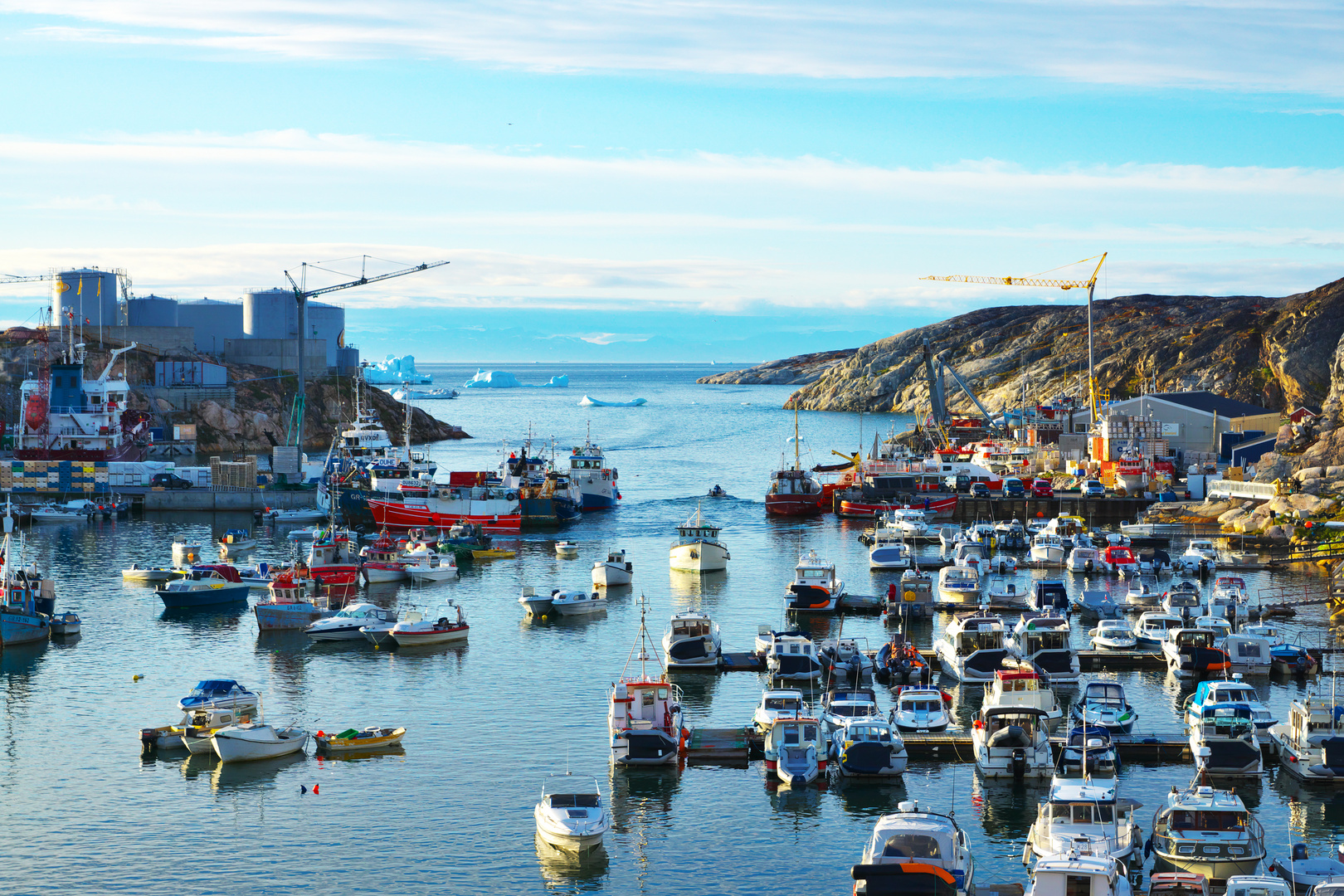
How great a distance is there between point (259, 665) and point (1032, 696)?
2925 cm

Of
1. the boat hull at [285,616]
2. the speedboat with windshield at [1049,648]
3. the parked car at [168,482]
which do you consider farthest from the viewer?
the parked car at [168,482]

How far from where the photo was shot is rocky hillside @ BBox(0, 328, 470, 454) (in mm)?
164750

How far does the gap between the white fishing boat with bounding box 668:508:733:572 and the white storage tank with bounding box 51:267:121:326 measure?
126117 mm

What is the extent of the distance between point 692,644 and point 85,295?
6039 inches

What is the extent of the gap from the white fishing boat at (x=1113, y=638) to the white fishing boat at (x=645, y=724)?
20.3 meters

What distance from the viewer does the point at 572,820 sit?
33406 mm

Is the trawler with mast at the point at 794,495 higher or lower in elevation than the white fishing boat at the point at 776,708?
higher

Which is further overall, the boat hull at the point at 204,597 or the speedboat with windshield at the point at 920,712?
the boat hull at the point at 204,597

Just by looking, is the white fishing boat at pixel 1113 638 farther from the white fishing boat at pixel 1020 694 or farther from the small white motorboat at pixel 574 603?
the small white motorboat at pixel 574 603

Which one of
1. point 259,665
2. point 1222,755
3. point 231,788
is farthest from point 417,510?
point 1222,755

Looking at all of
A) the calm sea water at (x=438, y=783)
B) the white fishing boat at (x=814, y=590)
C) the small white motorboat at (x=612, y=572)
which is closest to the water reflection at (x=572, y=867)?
the calm sea water at (x=438, y=783)

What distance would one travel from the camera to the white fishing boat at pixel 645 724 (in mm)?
39281

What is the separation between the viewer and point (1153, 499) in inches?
4040

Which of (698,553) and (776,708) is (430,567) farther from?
(776,708)
